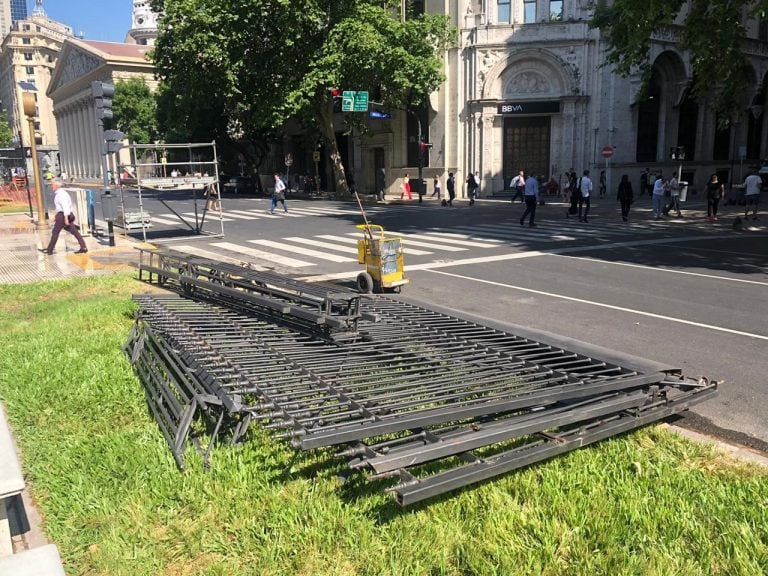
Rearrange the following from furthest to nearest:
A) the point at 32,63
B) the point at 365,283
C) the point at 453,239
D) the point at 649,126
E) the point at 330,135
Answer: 1. the point at 32,63
2. the point at 330,135
3. the point at 649,126
4. the point at 453,239
5. the point at 365,283

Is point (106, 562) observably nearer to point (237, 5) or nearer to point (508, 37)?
point (237, 5)

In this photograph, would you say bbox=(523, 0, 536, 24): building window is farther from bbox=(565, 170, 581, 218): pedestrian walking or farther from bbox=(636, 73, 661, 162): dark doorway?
bbox=(565, 170, 581, 218): pedestrian walking

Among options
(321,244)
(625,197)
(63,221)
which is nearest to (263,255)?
(321,244)

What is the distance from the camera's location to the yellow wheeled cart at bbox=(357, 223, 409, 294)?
10523 mm

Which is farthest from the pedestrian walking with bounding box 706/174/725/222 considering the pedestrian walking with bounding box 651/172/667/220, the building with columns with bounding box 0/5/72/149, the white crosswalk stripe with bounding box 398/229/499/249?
the building with columns with bounding box 0/5/72/149

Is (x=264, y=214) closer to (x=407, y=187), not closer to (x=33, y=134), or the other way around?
(x=33, y=134)

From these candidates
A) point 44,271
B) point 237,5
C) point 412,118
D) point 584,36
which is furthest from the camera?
point 412,118

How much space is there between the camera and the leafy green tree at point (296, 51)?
32719 millimetres

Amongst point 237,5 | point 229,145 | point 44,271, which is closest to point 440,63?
point 237,5

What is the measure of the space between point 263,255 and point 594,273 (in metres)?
7.59

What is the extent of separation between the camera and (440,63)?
35812mm

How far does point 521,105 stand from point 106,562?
36648 mm

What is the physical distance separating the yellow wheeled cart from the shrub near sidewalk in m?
6.11

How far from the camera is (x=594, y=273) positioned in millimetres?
12516
